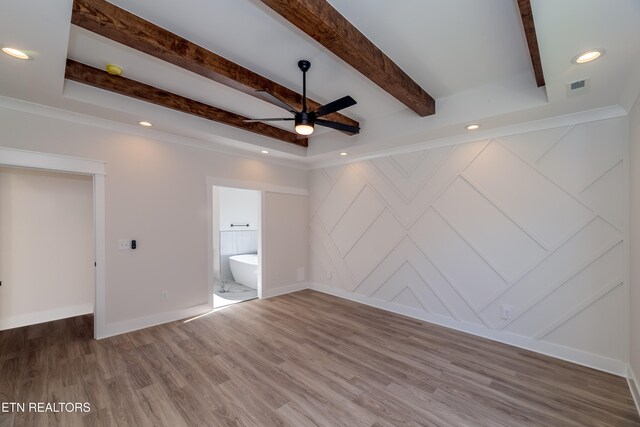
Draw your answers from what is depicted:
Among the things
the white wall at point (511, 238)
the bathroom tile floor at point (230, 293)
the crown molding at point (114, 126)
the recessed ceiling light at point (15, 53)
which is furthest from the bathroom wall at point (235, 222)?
the recessed ceiling light at point (15, 53)

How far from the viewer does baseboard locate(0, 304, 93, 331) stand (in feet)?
11.4

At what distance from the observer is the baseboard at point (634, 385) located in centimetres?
205

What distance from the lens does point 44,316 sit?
3.73 meters

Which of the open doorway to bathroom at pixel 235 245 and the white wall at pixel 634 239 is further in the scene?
the open doorway to bathroom at pixel 235 245

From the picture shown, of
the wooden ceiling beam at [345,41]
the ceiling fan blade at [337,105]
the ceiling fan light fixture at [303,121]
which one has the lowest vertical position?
the ceiling fan light fixture at [303,121]

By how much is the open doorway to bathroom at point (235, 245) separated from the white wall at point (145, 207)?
1.12m

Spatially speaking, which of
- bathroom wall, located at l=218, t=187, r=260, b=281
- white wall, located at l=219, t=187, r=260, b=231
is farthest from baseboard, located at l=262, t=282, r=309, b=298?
white wall, located at l=219, t=187, r=260, b=231

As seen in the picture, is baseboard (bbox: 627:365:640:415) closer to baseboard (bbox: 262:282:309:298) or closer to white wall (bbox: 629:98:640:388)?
white wall (bbox: 629:98:640:388)

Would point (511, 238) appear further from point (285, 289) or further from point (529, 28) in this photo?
point (285, 289)

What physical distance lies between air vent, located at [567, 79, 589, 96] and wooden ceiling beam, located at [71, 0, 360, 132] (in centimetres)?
252

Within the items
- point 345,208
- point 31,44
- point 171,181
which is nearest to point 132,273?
point 171,181

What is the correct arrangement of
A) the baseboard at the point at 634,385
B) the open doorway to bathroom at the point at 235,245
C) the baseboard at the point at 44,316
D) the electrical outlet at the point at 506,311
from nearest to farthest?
the baseboard at the point at 634,385
the electrical outlet at the point at 506,311
the baseboard at the point at 44,316
the open doorway to bathroom at the point at 235,245

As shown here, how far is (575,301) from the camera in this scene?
Result: 2.72 metres

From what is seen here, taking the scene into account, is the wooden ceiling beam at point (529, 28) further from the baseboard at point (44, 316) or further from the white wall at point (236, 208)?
the baseboard at point (44, 316)
